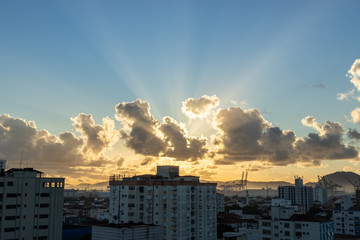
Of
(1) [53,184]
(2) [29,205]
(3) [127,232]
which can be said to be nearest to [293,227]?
(3) [127,232]

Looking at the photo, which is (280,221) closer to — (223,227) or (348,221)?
(223,227)

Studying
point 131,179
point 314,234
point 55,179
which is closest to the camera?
point 55,179

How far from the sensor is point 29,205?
10606 cm

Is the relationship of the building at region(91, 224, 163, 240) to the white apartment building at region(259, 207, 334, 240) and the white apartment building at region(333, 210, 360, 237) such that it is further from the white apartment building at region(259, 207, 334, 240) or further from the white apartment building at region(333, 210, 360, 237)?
the white apartment building at region(333, 210, 360, 237)

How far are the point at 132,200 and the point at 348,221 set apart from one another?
112659 millimetres

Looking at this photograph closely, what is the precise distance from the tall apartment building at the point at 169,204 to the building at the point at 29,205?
2167cm

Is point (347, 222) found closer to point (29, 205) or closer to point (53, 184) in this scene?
point (53, 184)

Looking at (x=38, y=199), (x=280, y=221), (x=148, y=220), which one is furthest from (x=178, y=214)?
(x=38, y=199)

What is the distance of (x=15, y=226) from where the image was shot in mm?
102562

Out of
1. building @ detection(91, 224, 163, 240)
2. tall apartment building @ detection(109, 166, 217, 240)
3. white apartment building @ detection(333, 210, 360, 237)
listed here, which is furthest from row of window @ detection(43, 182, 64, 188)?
white apartment building @ detection(333, 210, 360, 237)

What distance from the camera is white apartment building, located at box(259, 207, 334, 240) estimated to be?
12494 cm

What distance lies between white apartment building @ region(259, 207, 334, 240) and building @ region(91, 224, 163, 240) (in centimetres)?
5627

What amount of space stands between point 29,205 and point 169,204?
154ft

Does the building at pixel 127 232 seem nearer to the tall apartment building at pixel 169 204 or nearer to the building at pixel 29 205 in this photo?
the building at pixel 29 205
